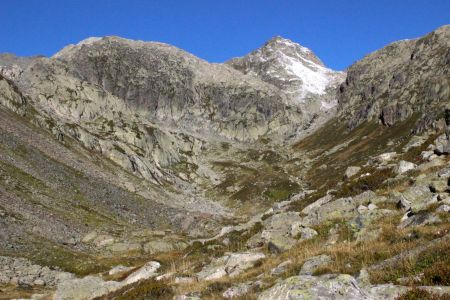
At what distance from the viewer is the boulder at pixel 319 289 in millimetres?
8859

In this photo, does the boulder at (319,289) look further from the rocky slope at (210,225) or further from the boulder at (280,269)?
the boulder at (280,269)

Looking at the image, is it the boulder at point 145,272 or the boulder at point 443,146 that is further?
the boulder at point 443,146

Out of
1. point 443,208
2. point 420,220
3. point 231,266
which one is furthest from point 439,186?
point 231,266

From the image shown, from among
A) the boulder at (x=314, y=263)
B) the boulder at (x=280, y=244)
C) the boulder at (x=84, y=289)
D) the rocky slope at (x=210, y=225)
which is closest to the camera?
the rocky slope at (x=210, y=225)

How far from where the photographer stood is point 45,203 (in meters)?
62.8

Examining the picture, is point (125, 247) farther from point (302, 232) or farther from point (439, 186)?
point (439, 186)

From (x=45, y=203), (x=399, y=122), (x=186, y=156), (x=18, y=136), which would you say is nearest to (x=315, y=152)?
(x=399, y=122)

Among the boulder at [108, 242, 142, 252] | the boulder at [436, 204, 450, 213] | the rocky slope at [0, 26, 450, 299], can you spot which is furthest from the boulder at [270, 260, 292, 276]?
the boulder at [108, 242, 142, 252]

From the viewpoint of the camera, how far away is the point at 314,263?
13758mm

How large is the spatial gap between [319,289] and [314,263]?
486 cm

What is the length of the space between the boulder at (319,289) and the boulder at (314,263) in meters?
3.59

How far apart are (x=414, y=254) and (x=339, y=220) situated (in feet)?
28.4

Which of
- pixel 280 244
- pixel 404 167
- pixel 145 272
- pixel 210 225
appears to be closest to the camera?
pixel 280 244

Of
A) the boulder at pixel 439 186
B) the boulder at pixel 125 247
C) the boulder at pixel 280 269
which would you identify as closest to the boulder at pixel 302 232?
the boulder at pixel 280 269
